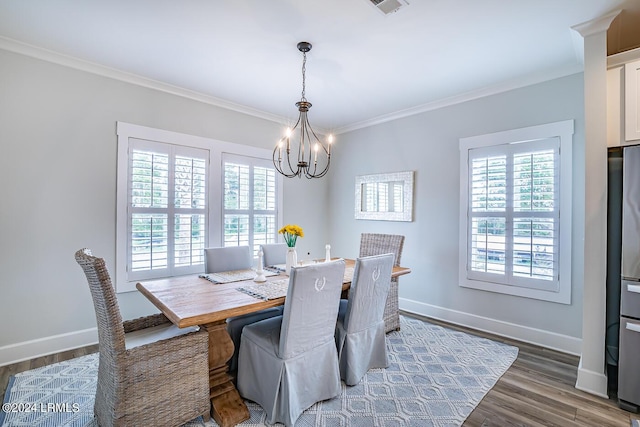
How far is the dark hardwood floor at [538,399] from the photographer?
1970mm

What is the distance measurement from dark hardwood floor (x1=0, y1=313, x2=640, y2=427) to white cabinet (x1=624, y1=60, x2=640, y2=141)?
1.88m

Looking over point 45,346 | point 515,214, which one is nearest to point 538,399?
point 515,214

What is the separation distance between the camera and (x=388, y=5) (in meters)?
2.05

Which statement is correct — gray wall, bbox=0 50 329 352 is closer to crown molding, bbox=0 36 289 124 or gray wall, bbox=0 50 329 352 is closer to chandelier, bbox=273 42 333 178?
crown molding, bbox=0 36 289 124

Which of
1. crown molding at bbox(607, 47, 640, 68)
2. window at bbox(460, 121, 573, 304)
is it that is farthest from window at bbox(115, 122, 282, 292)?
crown molding at bbox(607, 47, 640, 68)

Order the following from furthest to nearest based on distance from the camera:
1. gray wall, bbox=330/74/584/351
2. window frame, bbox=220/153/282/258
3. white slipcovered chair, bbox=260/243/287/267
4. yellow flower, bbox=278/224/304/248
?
window frame, bbox=220/153/282/258 < white slipcovered chair, bbox=260/243/287/267 < gray wall, bbox=330/74/584/351 < yellow flower, bbox=278/224/304/248

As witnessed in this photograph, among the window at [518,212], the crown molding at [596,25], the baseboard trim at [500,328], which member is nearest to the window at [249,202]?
the baseboard trim at [500,328]

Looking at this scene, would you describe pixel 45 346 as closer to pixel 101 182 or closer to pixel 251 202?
pixel 101 182

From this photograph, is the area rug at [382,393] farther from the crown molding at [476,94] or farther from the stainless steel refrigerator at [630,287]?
the crown molding at [476,94]

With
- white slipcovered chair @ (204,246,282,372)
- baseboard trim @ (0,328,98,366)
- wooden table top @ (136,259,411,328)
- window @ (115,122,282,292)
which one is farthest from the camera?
window @ (115,122,282,292)

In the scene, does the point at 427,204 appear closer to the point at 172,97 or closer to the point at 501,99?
the point at 501,99

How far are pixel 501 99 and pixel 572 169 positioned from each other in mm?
1033

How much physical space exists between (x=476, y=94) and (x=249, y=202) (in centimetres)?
306

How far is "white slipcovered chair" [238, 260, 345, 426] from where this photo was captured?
1882 mm
